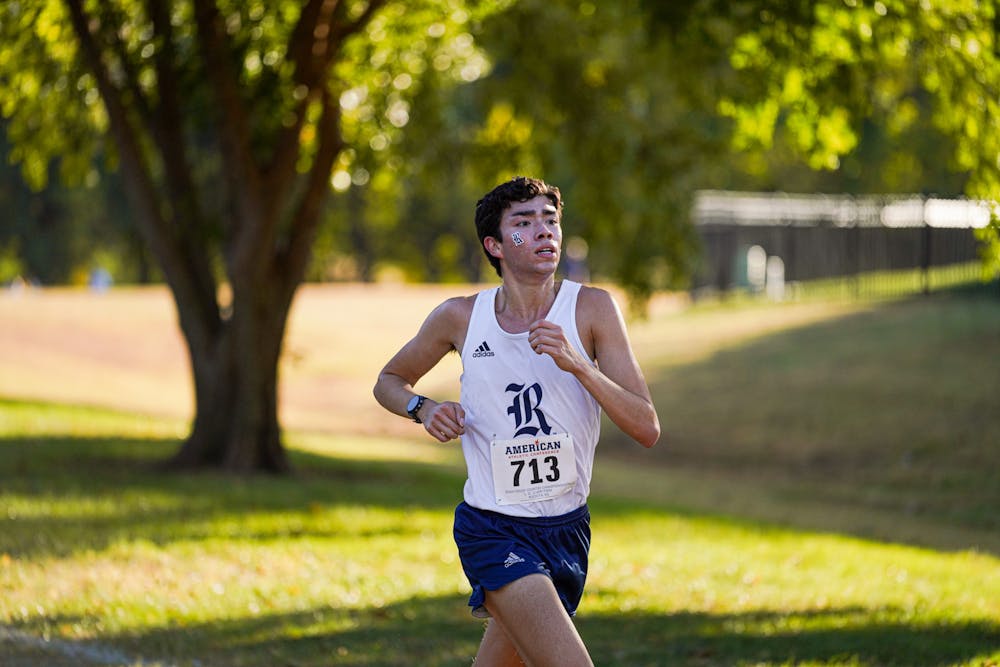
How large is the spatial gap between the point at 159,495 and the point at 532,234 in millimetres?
9921

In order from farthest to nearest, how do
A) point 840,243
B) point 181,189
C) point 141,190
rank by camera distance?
1. point 840,243
2. point 181,189
3. point 141,190

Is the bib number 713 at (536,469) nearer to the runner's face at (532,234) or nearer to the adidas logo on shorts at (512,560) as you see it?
the adidas logo on shorts at (512,560)

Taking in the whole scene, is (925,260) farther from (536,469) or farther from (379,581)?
(536,469)

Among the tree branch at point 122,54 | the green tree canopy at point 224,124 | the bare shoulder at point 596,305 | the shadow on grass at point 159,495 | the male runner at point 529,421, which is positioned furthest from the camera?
the green tree canopy at point 224,124

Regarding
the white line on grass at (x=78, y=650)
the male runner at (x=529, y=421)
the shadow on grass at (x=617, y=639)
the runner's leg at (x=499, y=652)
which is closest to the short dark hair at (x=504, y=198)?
the male runner at (x=529, y=421)

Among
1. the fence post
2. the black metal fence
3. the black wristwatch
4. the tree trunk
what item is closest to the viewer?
the black wristwatch

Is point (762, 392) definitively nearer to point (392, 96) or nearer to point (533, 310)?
point (392, 96)

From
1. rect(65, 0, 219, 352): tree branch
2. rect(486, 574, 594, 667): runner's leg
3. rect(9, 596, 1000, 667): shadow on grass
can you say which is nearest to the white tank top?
rect(486, 574, 594, 667): runner's leg

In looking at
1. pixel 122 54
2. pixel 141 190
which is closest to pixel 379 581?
pixel 141 190

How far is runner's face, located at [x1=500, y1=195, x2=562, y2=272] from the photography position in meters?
5.04

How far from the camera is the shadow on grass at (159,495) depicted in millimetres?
11852

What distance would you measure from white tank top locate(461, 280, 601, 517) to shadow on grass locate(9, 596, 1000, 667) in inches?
114

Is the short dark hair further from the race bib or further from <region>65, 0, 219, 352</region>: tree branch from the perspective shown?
<region>65, 0, 219, 352</region>: tree branch

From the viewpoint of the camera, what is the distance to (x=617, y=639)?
8.46m
